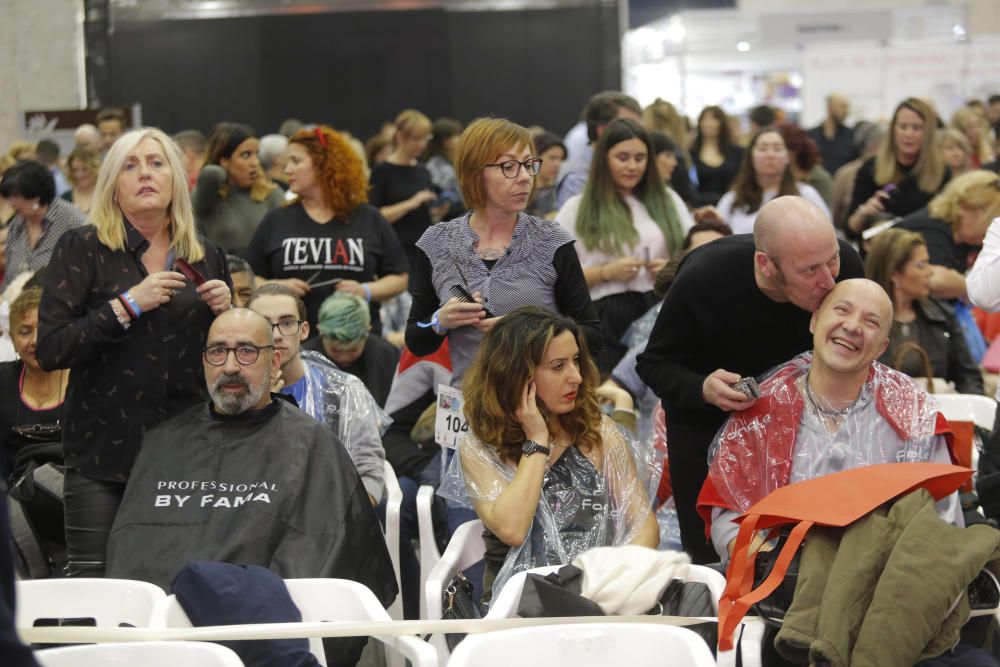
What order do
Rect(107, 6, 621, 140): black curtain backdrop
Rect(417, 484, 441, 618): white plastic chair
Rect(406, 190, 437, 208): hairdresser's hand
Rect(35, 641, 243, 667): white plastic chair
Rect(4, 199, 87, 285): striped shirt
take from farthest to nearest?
Rect(107, 6, 621, 140): black curtain backdrop < Rect(406, 190, 437, 208): hairdresser's hand < Rect(4, 199, 87, 285): striped shirt < Rect(417, 484, 441, 618): white plastic chair < Rect(35, 641, 243, 667): white plastic chair

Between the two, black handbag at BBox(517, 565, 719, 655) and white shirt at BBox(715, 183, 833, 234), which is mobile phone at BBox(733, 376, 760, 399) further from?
white shirt at BBox(715, 183, 833, 234)

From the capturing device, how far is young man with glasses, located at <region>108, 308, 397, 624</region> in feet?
9.95

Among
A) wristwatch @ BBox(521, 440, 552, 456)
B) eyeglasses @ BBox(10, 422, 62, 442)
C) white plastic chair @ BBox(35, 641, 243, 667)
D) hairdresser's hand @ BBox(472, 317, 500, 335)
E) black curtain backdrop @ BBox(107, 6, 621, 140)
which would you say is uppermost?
black curtain backdrop @ BBox(107, 6, 621, 140)

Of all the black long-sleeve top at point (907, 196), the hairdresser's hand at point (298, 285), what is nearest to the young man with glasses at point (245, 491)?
the hairdresser's hand at point (298, 285)

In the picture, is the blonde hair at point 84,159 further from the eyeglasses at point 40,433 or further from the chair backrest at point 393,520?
the chair backrest at point 393,520

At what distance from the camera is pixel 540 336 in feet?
10.1

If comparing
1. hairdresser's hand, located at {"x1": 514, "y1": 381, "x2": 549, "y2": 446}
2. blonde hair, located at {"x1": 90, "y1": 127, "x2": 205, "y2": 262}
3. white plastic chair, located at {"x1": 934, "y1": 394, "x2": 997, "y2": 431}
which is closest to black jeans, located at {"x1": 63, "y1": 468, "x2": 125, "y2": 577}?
blonde hair, located at {"x1": 90, "y1": 127, "x2": 205, "y2": 262}

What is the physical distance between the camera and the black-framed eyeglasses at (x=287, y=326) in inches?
149

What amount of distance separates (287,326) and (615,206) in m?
1.50

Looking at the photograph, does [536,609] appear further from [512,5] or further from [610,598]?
[512,5]

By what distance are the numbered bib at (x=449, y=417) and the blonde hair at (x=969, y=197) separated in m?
2.77

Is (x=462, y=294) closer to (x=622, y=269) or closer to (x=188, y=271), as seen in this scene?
(x=188, y=271)

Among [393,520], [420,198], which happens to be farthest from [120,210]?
[420,198]

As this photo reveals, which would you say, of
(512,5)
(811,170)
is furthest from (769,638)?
(512,5)
